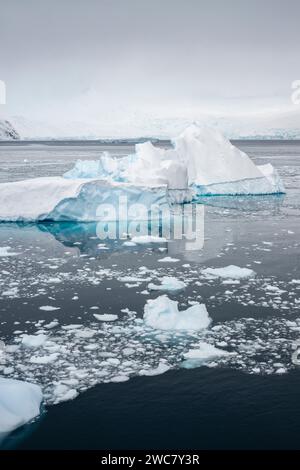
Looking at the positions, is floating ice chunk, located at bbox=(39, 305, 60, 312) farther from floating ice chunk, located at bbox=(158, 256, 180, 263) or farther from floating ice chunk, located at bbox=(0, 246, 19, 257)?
floating ice chunk, located at bbox=(0, 246, 19, 257)

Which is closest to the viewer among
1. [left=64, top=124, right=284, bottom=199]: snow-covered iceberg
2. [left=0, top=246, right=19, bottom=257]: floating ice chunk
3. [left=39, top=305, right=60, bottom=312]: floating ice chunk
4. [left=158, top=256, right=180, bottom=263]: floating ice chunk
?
[left=39, top=305, right=60, bottom=312]: floating ice chunk

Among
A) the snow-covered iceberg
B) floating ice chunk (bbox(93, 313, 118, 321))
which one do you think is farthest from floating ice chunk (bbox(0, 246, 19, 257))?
the snow-covered iceberg

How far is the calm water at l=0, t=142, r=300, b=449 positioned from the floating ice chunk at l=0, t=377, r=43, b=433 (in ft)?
0.27

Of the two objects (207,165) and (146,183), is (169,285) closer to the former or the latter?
(146,183)

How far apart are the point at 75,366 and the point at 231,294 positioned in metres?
3.00

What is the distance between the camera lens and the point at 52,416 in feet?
14.1

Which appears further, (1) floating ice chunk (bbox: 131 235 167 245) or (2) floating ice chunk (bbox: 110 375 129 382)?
(1) floating ice chunk (bbox: 131 235 167 245)

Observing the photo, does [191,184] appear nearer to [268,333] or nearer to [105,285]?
[105,285]

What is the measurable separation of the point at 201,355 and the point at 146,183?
9793 mm

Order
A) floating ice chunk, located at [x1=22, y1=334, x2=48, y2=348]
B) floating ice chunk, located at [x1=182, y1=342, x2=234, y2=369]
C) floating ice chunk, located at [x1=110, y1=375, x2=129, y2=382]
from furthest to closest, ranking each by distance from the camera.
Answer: floating ice chunk, located at [x1=22, y1=334, x2=48, y2=348] < floating ice chunk, located at [x1=182, y1=342, x2=234, y2=369] < floating ice chunk, located at [x1=110, y1=375, x2=129, y2=382]

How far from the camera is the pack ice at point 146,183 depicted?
1325 cm

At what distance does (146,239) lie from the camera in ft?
37.4

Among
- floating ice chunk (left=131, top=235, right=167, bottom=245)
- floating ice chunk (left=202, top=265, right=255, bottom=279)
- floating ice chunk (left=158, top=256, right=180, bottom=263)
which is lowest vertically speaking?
floating ice chunk (left=202, top=265, right=255, bottom=279)

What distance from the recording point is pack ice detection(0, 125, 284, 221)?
13.2 metres
